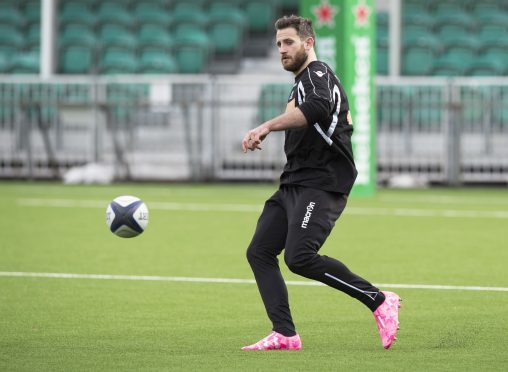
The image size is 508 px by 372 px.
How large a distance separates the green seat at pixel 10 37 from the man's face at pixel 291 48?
2189 centimetres

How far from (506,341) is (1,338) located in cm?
320

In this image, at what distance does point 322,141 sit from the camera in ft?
24.1

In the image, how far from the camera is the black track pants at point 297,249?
24.0 feet

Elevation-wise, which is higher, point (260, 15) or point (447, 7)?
point (447, 7)

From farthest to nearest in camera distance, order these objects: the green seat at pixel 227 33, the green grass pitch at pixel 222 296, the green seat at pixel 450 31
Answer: the green seat at pixel 450 31 < the green seat at pixel 227 33 < the green grass pitch at pixel 222 296

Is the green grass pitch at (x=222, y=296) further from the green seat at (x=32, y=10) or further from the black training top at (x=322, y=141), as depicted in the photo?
the green seat at (x=32, y=10)

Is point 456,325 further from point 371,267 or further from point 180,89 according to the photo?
point 180,89

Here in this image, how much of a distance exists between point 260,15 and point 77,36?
14.3 ft

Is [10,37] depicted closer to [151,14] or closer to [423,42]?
[151,14]

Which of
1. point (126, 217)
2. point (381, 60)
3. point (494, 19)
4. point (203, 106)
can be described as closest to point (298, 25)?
point (126, 217)

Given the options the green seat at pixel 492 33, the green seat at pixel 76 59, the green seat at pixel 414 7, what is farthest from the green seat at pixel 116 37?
the green seat at pixel 492 33

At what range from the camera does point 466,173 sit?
23.6m

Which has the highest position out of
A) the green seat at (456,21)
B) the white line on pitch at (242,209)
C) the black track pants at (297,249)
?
the green seat at (456,21)

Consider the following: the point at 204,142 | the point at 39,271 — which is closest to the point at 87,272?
the point at 39,271
